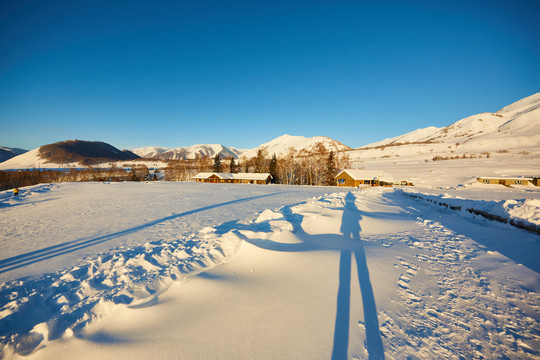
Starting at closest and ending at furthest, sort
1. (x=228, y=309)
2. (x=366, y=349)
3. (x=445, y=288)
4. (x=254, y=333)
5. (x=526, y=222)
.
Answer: (x=366, y=349)
(x=254, y=333)
(x=228, y=309)
(x=445, y=288)
(x=526, y=222)

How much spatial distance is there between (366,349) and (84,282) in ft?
17.2

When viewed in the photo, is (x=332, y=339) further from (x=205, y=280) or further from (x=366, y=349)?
(x=205, y=280)

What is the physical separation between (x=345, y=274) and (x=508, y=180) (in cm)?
4963

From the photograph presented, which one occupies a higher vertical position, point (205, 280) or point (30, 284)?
point (205, 280)

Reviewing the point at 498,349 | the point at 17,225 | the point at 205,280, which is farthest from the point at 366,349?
the point at 17,225

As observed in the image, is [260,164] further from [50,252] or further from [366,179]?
[50,252]

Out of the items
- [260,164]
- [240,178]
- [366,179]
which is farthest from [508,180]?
[260,164]

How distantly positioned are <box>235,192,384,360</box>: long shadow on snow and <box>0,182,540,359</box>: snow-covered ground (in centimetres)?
2

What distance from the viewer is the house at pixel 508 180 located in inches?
1265

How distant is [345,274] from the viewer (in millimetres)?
3945

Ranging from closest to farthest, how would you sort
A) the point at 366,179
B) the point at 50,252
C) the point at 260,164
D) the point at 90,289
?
the point at 90,289
the point at 50,252
the point at 366,179
the point at 260,164

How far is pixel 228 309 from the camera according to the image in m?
2.96

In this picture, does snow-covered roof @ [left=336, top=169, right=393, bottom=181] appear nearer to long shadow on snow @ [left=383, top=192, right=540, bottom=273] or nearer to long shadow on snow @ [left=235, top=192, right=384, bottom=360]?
long shadow on snow @ [left=383, top=192, right=540, bottom=273]

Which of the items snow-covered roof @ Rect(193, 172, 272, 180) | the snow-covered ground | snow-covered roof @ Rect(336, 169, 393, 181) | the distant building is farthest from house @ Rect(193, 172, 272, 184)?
the snow-covered ground
